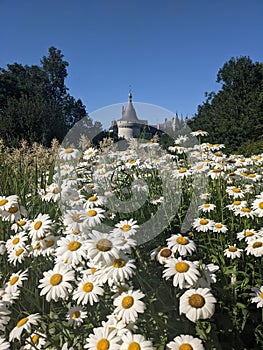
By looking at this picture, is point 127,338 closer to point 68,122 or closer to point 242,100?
point 242,100

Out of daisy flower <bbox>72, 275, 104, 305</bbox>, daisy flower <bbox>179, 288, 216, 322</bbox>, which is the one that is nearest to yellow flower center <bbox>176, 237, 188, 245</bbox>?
daisy flower <bbox>179, 288, 216, 322</bbox>

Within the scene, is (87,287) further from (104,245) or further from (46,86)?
(46,86)

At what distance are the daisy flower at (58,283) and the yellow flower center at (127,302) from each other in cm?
30

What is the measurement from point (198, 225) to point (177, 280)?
3.51ft

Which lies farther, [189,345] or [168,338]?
[168,338]

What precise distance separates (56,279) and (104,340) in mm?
425

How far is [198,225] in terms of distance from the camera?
2385mm

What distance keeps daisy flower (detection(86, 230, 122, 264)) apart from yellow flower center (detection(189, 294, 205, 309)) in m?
0.37

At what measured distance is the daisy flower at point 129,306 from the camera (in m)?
1.30

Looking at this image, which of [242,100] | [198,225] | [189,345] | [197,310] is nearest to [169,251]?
[197,310]

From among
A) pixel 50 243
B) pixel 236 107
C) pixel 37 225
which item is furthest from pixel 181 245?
pixel 236 107

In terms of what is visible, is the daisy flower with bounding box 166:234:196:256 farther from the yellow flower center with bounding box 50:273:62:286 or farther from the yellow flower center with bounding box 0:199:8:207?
the yellow flower center with bounding box 0:199:8:207

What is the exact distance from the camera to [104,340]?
4.12 feet

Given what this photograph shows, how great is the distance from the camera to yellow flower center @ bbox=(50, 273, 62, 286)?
1.54 metres
